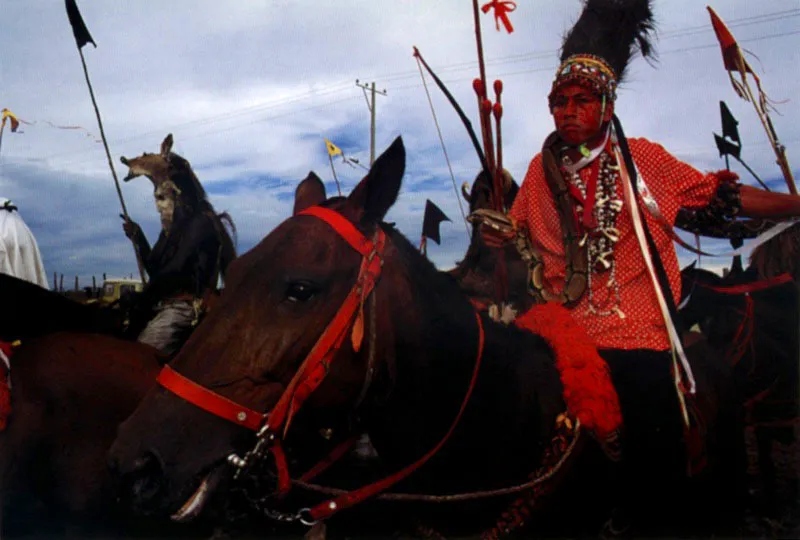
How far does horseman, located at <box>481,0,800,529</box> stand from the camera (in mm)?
2641

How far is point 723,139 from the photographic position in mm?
7473

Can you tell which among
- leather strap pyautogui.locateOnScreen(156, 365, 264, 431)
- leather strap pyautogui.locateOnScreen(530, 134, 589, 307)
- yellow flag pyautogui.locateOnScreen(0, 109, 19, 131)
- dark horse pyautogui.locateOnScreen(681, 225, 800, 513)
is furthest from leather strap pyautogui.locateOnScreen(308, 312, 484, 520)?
dark horse pyautogui.locateOnScreen(681, 225, 800, 513)

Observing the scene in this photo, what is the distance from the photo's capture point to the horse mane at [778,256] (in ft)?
16.8

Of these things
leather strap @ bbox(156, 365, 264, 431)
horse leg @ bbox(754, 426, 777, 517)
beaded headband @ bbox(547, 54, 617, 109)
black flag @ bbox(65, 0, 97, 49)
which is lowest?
horse leg @ bbox(754, 426, 777, 517)

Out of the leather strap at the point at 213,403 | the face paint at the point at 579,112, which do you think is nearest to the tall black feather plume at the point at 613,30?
the face paint at the point at 579,112

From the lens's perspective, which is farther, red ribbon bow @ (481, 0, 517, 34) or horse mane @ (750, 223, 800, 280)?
horse mane @ (750, 223, 800, 280)

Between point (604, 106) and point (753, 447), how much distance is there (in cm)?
436

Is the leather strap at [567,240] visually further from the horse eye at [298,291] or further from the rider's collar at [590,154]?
the horse eye at [298,291]

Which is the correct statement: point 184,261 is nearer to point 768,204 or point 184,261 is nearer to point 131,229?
point 131,229

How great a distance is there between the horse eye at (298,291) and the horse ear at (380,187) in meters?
0.38

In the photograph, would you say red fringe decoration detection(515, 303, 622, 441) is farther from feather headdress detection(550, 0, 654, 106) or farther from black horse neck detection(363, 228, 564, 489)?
feather headdress detection(550, 0, 654, 106)

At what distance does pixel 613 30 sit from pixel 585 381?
6.22 ft

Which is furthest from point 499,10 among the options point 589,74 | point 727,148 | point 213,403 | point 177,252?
point 727,148

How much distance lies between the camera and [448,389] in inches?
94.2
